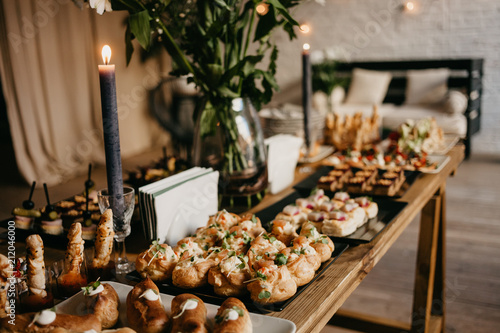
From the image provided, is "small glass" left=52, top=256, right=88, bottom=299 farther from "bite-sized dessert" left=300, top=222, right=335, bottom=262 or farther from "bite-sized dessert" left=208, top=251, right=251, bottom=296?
"bite-sized dessert" left=300, top=222, right=335, bottom=262

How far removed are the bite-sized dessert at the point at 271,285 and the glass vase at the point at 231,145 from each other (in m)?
0.51

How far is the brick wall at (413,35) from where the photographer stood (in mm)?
6062

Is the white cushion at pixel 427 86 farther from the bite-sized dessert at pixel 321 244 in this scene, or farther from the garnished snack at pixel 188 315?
the garnished snack at pixel 188 315

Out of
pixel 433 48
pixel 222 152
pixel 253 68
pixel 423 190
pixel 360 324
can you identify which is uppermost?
pixel 433 48

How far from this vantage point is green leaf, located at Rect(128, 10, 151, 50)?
106 centimetres

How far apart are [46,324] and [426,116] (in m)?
5.45

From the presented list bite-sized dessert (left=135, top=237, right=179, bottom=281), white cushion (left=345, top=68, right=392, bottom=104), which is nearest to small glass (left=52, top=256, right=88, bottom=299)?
bite-sized dessert (left=135, top=237, right=179, bottom=281)

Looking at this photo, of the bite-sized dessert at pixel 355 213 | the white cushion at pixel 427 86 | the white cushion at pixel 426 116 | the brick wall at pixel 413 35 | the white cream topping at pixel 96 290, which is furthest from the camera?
the brick wall at pixel 413 35

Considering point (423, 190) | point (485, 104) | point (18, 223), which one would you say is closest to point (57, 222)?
point (18, 223)

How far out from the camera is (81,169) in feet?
17.6

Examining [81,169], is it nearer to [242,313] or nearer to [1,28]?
[1,28]

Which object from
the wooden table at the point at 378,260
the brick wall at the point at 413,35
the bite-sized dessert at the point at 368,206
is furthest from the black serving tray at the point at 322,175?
the brick wall at the point at 413,35

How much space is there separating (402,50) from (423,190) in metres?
5.70

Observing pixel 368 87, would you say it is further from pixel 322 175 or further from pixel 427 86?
pixel 322 175
